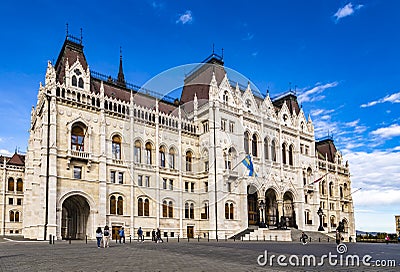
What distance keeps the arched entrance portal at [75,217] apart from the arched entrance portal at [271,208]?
94.8 ft

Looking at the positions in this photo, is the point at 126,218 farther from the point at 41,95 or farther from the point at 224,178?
the point at 41,95

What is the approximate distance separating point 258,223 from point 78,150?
2841 cm

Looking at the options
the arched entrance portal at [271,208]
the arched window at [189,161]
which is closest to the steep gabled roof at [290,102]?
the arched entrance portal at [271,208]

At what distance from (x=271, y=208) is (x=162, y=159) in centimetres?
2077

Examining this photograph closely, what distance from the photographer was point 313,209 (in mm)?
71938

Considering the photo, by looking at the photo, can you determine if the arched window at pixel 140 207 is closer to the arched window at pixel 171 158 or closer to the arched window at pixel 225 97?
the arched window at pixel 171 158

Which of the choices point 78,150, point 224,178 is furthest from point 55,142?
point 224,178

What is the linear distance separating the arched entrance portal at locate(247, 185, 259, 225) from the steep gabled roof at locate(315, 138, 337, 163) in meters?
27.0

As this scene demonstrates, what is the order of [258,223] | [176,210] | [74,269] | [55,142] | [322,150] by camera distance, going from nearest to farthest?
[74,269] → [55,142] → [176,210] → [258,223] → [322,150]

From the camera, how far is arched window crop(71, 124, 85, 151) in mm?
47656

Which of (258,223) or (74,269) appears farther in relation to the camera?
(258,223)

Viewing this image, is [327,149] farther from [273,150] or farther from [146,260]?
[146,260]

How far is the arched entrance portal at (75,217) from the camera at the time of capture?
4775 cm

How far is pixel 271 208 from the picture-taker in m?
65.6
